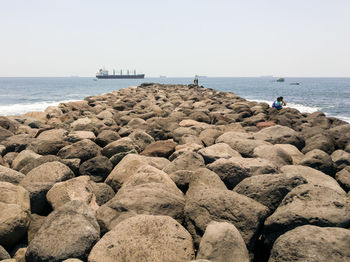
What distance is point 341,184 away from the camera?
502 cm

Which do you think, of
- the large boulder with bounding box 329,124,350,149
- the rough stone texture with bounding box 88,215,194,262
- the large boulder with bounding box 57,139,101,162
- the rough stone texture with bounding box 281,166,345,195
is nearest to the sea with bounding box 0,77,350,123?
the large boulder with bounding box 329,124,350,149

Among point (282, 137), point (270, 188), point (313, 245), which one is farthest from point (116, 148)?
point (313, 245)

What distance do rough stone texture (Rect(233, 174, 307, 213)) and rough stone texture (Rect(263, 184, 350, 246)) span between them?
20 centimetres

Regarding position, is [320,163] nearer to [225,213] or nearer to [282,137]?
[282,137]

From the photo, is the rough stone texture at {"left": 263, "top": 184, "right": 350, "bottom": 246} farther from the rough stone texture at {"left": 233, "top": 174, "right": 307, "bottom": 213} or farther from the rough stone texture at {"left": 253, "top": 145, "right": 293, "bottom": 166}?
the rough stone texture at {"left": 253, "top": 145, "right": 293, "bottom": 166}

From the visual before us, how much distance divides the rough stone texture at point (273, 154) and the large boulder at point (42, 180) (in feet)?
10.6

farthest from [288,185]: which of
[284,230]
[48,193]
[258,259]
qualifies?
[48,193]

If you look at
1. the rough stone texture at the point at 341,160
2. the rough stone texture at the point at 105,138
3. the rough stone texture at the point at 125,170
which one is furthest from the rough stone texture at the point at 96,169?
the rough stone texture at the point at 341,160

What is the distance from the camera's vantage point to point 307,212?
311cm

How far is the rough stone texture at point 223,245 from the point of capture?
2.80 metres

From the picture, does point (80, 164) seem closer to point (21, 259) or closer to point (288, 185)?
point (21, 259)

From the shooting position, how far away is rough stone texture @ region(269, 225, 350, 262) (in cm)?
262

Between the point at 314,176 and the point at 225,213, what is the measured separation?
2.22 m

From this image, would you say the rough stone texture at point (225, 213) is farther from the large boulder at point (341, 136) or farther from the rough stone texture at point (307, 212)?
the large boulder at point (341, 136)
